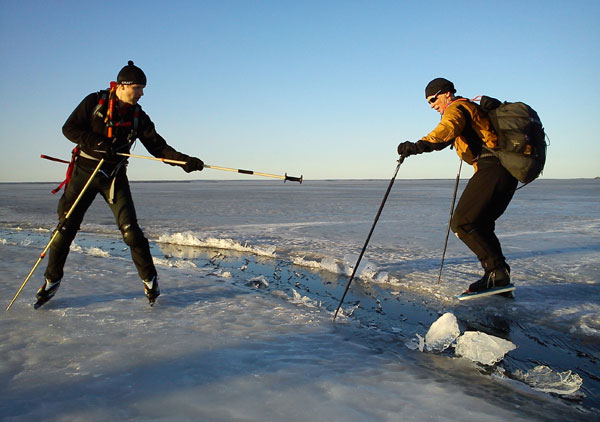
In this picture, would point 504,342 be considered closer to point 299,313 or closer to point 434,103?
point 299,313

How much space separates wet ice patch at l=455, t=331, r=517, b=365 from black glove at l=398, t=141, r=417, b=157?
1.56 meters

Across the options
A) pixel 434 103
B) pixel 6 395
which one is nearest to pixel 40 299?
pixel 6 395

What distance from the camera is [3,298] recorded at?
354 centimetres

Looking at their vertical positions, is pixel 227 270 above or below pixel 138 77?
below

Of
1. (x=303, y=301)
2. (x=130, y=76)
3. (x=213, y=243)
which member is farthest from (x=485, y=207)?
(x=213, y=243)

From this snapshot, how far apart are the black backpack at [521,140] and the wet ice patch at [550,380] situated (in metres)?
1.70

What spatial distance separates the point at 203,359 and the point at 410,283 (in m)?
3.18

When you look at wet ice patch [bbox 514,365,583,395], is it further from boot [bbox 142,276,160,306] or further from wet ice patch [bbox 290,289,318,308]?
boot [bbox 142,276,160,306]

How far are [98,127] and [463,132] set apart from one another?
132 inches

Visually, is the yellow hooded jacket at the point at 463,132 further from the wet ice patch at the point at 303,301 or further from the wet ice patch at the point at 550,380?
the wet ice patch at the point at 550,380

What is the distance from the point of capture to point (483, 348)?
105 inches

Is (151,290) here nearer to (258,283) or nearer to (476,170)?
(258,283)

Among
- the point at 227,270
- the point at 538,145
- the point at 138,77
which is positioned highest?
the point at 138,77

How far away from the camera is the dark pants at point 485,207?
3.79 meters
